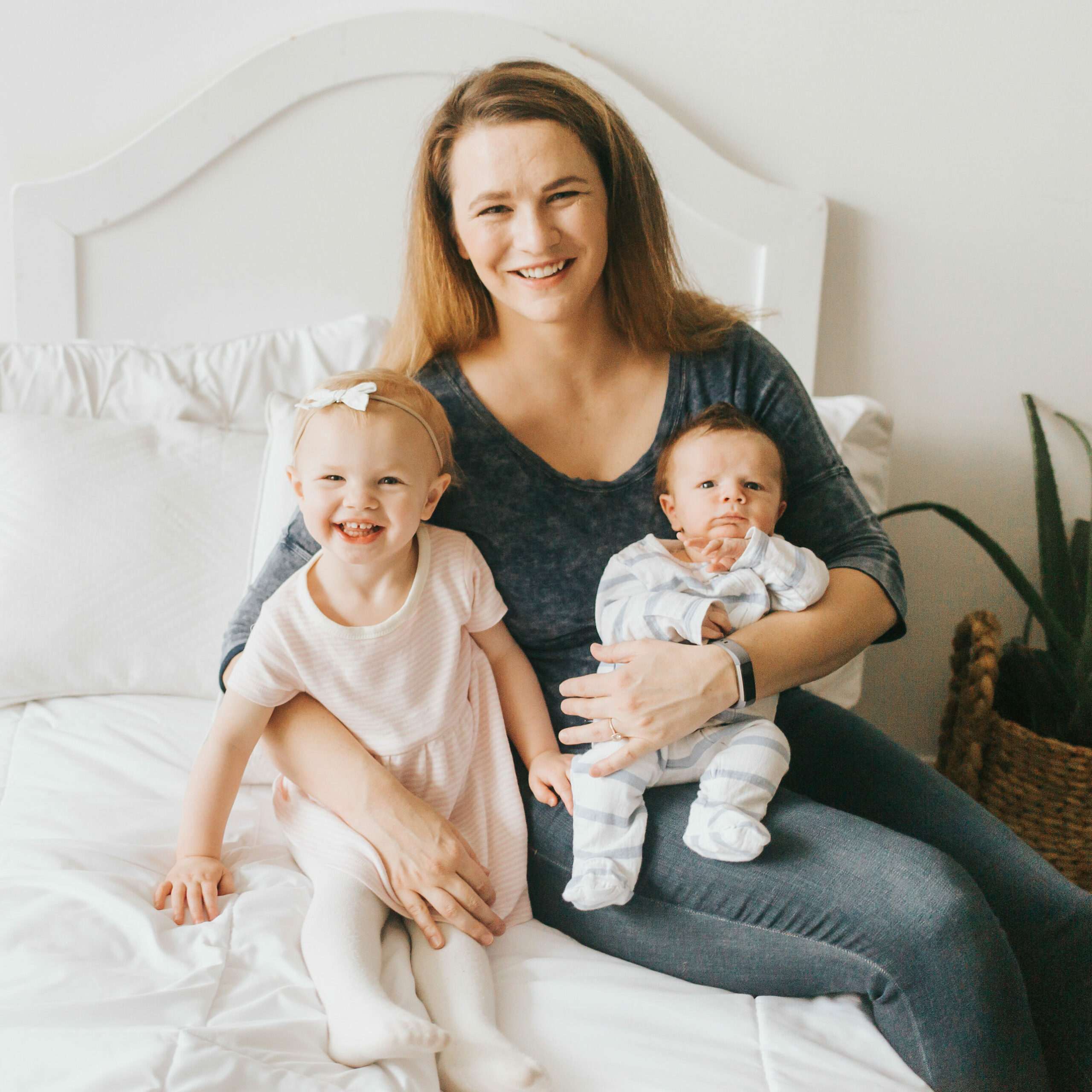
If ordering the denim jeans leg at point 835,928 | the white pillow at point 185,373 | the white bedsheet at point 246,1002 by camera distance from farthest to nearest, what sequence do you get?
the white pillow at point 185,373, the denim jeans leg at point 835,928, the white bedsheet at point 246,1002

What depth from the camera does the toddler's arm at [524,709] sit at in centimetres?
114

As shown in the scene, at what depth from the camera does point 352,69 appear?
1.77 m

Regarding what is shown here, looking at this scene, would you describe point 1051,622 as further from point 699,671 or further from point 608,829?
point 608,829

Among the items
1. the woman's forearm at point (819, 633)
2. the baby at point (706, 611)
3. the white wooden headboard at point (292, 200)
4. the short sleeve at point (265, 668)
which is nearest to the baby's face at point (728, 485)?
the baby at point (706, 611)

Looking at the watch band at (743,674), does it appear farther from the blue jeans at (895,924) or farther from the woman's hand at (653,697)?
the blue jeans at (895,924)

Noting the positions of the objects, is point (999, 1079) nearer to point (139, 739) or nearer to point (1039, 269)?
point (139, 739)

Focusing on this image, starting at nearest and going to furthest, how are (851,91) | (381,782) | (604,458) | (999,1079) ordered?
(999,1079) < (381,782) < (604,458) < (851,91)

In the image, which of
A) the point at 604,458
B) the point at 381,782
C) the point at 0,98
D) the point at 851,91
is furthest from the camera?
→ the point at 851,91

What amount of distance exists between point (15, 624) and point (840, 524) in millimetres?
1198

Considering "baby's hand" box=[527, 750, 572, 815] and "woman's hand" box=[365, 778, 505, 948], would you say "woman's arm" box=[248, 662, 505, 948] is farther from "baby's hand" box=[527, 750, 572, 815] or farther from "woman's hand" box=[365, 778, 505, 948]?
"baby's hand" box=[527, 750, 572, 815]

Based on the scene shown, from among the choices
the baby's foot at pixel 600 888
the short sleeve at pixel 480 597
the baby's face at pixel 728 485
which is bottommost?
the baby's foot at pixel 600 888

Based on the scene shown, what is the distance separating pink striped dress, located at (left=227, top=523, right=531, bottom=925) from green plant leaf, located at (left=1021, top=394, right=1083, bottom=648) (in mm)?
1345

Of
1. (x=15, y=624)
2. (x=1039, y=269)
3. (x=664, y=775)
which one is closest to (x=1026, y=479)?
(x=1039, y=269)

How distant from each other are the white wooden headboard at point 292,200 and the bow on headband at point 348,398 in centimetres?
90
